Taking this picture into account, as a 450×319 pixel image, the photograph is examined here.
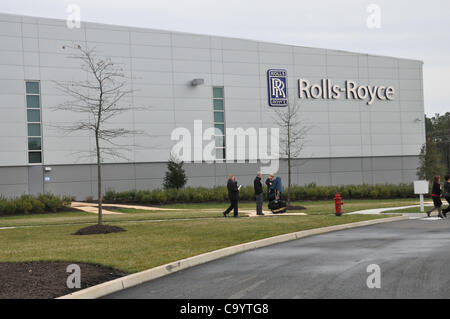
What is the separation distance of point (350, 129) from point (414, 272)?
129 ft

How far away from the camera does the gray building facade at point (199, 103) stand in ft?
125

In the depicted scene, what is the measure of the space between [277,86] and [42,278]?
123ft

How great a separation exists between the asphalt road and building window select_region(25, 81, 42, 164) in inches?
1070

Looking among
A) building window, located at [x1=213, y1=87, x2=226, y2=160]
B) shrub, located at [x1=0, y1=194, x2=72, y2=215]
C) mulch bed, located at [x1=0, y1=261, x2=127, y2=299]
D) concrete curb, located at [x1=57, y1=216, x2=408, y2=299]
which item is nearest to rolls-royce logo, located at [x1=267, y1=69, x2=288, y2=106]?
building window, located at [x1=213, y1=87, x2=226, y2=160]

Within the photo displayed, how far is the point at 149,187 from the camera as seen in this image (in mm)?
41906

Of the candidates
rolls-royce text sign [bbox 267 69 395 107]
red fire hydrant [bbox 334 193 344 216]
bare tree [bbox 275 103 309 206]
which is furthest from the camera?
rolls-royce text sign [bbox 267 69 395 107]

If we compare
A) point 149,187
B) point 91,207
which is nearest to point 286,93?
point 149,187

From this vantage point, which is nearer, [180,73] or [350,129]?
[180,73]

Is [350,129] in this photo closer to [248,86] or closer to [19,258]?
[248,86]

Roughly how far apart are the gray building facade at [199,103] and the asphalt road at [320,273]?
27.2 m

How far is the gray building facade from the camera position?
38062mm

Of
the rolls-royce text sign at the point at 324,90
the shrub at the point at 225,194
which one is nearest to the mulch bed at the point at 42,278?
the shrub at the point at 225,194

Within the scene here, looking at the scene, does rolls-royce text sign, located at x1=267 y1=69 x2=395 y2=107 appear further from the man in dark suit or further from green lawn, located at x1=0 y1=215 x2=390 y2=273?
green lawn, located at x1=0 y1=215 x2=390 y2=273

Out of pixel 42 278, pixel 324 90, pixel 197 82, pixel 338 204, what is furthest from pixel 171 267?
pixel 324 90
